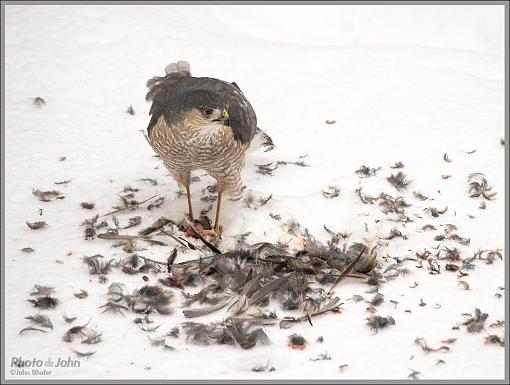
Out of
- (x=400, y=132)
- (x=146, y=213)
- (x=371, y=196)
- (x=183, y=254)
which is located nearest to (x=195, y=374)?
(x=183, y=254)

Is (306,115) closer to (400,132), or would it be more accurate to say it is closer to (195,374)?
(400,132)

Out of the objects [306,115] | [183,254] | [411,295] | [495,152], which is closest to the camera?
[411,295]

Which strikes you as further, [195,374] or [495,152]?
[495,152]

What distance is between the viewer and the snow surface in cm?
412

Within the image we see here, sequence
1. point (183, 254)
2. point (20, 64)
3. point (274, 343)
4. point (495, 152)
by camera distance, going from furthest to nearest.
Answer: point (20, 64) → point (495, 152) → point (183, 254) → point (274, 343)

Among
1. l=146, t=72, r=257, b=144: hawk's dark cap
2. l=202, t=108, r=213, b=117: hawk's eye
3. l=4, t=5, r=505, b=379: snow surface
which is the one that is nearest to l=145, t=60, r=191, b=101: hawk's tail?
l=146, t=72, r=257, b=144: hawk's dark cap

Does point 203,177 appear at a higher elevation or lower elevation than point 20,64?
lower

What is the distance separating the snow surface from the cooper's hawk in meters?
0.43

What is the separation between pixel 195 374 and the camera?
391cm

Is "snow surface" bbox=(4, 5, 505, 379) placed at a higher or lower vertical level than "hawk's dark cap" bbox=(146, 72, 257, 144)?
lower

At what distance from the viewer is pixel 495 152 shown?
617cm

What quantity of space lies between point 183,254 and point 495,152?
2.72 meters

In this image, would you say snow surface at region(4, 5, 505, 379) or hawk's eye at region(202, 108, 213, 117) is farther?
hawk's eye at region(202, 108, 213, 117)

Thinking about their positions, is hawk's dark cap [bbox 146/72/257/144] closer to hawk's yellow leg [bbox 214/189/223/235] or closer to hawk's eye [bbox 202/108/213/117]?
hawk's eye [bbox 202/108/213/117]
